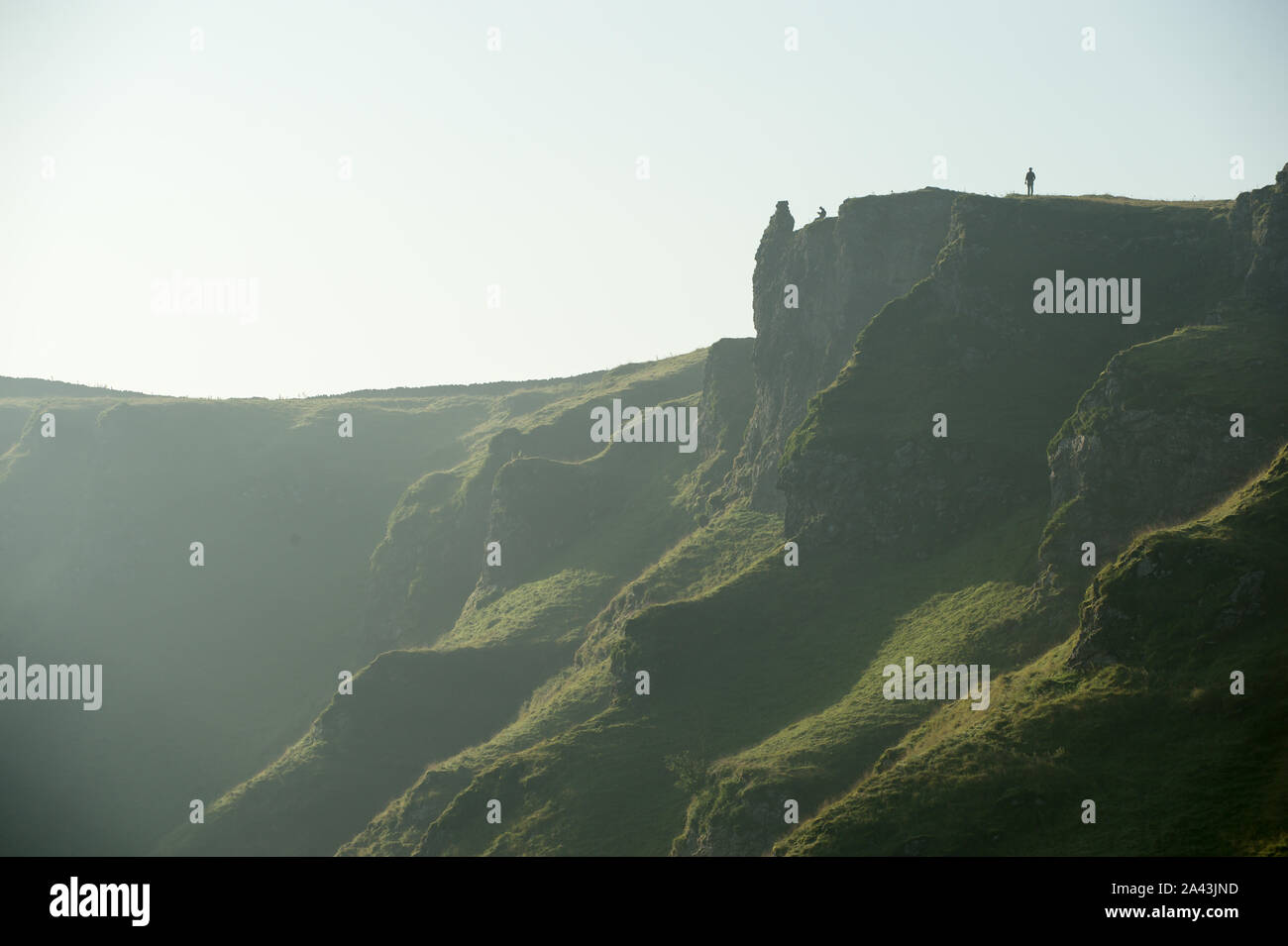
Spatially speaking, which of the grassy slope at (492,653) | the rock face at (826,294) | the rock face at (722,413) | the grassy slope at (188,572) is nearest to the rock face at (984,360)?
the rock face at (826,294)

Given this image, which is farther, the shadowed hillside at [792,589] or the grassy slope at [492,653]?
the grassy slope at [492,653]

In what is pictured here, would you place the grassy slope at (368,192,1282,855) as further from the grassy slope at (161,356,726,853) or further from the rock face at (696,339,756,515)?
the rock face at (696,339,756,515)

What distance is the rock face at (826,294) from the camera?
9588 cm

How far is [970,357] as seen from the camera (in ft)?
259

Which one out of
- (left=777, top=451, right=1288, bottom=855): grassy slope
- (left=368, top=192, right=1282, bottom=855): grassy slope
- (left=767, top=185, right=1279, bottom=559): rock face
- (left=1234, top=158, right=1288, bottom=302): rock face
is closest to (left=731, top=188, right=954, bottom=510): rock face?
(left=767, top=185, right=1279, bottom=559): rock face

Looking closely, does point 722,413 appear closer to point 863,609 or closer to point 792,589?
point 792,589

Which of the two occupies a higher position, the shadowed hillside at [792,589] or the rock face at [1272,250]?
the rock face at [1272,250]

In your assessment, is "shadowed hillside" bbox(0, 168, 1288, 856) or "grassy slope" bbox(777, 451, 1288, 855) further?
"shadowed hillside" bbox(0, 168, 1288, 856)

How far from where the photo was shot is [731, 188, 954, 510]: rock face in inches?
3775

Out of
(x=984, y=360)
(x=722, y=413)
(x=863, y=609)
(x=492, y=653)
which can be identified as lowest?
(x=492, y=653)

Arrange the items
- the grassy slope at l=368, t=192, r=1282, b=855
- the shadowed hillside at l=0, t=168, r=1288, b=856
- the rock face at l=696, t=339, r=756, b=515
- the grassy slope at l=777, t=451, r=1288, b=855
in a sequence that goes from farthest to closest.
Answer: the rock face at l=696, t=339, r=756, b=515
the grassy slope at l=368, t=192, r=1282, b=855
the shadowed hillside at l=0, t=168, r=1288, b=856
the grassy slope at l=777, t=451, r=1288, b=855

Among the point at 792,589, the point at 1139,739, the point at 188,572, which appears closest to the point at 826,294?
the point at 792,589

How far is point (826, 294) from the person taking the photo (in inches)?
3930

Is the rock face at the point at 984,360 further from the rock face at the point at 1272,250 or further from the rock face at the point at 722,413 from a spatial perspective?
the rock face at the point at 722,413
